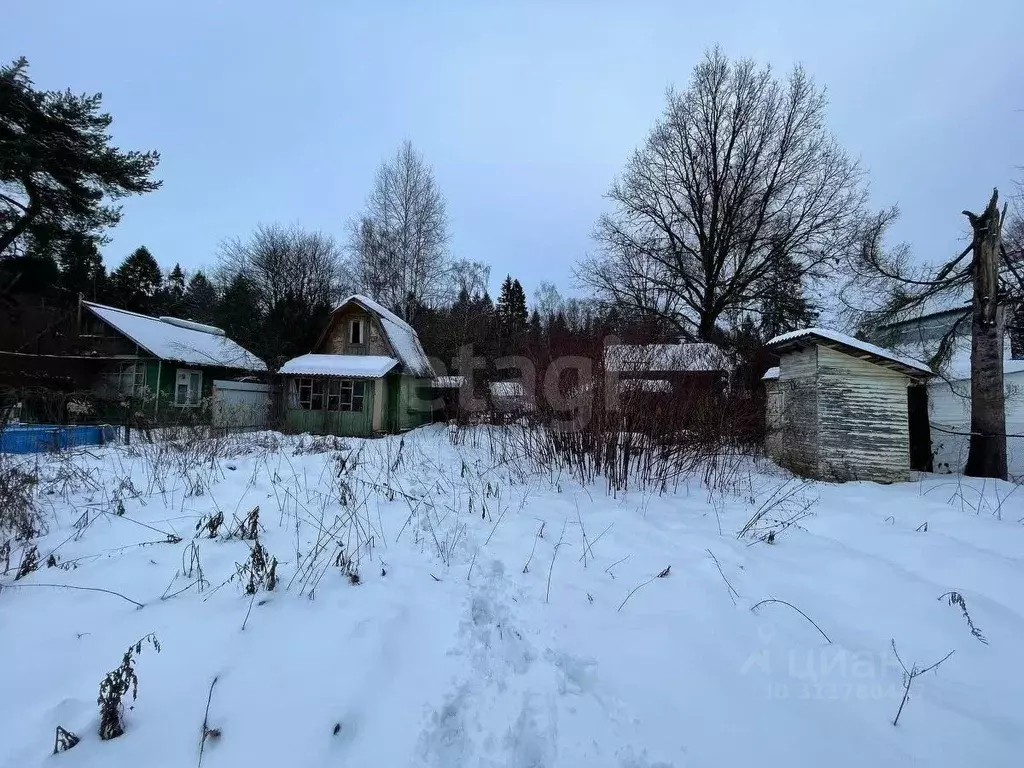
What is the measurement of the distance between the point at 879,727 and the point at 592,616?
3.92ft

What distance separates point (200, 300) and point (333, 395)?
21420mm

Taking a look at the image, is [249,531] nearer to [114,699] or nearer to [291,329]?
[114,699]

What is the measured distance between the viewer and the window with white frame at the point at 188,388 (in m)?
16.0

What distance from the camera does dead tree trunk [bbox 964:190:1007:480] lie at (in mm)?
8516

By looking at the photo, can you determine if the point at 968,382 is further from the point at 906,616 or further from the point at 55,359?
the point at 55,359

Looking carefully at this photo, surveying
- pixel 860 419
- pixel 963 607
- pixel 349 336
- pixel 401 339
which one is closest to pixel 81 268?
pixel 349 336

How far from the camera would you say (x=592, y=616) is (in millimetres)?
2264

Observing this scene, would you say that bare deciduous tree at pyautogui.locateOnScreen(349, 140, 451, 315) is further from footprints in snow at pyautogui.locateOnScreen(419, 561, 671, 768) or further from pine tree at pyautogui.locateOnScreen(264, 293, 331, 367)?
footprints in snow at pyautogui.locateOnScreen(419, 561, 671, 768)

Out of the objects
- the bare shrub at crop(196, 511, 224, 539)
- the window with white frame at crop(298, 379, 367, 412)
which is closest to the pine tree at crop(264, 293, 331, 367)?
the window with white frame at crop(298, 379, 367, 412)

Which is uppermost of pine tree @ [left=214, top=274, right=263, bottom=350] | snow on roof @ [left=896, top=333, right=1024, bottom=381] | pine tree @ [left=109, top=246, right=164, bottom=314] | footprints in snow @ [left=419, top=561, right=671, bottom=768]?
pine tree @ [left=109, top=246, right=164, bottom=314]

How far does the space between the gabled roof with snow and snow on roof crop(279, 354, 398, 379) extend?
65 cm

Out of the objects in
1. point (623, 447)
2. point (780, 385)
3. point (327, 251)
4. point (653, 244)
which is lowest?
point (623, 447)

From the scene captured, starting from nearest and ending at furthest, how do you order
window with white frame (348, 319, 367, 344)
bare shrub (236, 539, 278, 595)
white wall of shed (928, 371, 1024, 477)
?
bare shrub (236, 539, 278, 595) → white wall of shed (928, 371, 1024, 477) → window with white frame (348, 319, 367, 344)

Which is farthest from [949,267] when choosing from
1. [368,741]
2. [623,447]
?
[368,741]
